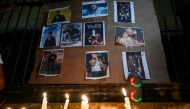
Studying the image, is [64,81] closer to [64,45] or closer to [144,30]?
[64,45]

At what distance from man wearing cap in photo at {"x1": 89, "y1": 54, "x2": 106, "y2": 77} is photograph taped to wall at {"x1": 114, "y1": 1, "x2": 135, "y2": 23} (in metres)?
0.91

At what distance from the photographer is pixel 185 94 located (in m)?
2.49

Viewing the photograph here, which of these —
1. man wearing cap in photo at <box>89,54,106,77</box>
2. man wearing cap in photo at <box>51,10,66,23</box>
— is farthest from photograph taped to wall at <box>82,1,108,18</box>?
man wearing cap in photo at <box>89,54,106,77</box>

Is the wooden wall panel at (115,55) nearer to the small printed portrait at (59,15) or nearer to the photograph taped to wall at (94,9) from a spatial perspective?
the photograph taped to wall at (94,9)

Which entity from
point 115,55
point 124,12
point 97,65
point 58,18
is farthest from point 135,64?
point 58,18

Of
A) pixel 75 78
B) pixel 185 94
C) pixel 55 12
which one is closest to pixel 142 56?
pixel 185 94

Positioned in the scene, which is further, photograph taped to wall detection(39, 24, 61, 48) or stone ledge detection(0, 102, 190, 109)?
photograph taped to wall detection(39, 24, 61, 48)

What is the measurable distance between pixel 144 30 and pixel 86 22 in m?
1.14

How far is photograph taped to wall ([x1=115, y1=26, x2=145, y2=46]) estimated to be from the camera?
2975 millimetres

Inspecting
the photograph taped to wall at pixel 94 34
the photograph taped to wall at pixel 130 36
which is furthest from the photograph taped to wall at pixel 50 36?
the photograph taped to wall at pixel 130 36

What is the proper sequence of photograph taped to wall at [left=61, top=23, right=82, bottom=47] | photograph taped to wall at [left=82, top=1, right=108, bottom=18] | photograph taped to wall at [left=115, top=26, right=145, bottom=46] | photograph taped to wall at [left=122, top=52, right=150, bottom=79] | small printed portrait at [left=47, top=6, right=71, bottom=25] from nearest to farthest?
photograph taped to wall at [left=122, top=52, right=150, bottom=79] < photograph taped to wall at [left=115, top=26, right=145, bottom=46] < photograph taped to wall at [left=61, top=23, right=82, bottom=47] < photograph taped to wall at [left=82, top=1, right=108, bottom=18] < small printed portrait at [left=47, top=6, right=71, bottom=25]

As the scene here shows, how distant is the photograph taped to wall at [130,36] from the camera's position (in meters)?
2.98

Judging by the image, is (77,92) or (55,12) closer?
(77,92)

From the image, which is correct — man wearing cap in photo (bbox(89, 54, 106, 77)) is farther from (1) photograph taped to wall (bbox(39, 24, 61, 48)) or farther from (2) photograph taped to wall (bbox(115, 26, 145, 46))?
(1) photograph taped to wall (bbox(39, 24, 61, 48))
